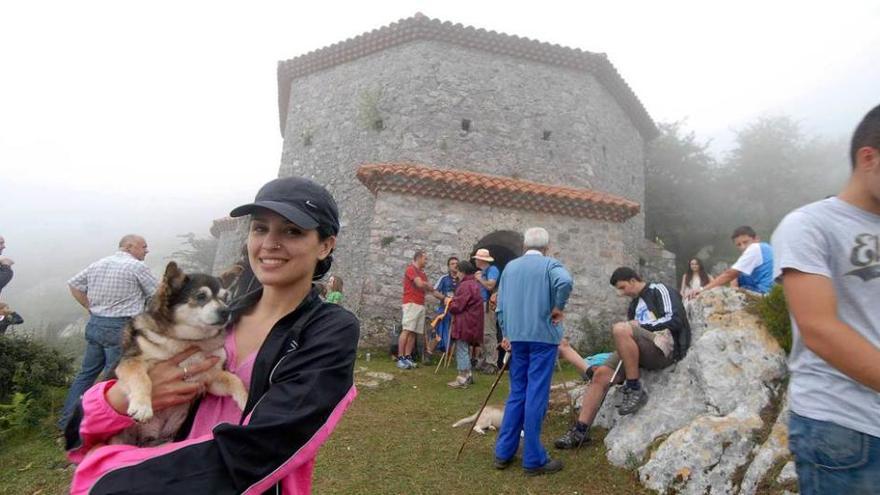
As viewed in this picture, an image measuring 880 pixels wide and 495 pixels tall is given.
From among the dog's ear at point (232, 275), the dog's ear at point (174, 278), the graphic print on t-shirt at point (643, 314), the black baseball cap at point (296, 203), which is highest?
the black baseball cap at point (296, 203)

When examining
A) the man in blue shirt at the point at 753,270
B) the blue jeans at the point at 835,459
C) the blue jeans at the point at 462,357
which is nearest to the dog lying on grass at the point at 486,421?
the blue jeans at the point at 462,357

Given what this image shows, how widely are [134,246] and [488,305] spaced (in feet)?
18.2

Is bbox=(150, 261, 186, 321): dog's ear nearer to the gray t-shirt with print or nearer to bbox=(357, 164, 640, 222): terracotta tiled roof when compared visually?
the gray t-shirt with print

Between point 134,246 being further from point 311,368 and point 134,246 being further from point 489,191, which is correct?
point 489,191

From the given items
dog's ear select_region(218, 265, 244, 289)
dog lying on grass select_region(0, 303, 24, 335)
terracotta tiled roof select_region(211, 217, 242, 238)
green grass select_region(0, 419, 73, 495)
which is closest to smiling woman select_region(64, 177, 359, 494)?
dog's ear select_region(218, 265, 244, 289)

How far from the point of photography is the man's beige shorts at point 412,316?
26.3 feet

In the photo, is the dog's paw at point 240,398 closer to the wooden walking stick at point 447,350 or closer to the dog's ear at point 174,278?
the dog's ear at point 174,278

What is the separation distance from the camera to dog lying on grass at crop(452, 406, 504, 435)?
5.36 m

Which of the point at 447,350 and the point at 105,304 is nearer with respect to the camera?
the point at 105,304

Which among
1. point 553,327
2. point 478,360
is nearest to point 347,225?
point 478,360

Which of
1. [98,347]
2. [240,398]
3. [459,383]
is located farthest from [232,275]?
[459,383]

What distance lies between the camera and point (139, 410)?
1389mm

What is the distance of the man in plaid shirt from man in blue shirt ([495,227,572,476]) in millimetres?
3720

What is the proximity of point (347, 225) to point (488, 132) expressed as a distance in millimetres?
4059
